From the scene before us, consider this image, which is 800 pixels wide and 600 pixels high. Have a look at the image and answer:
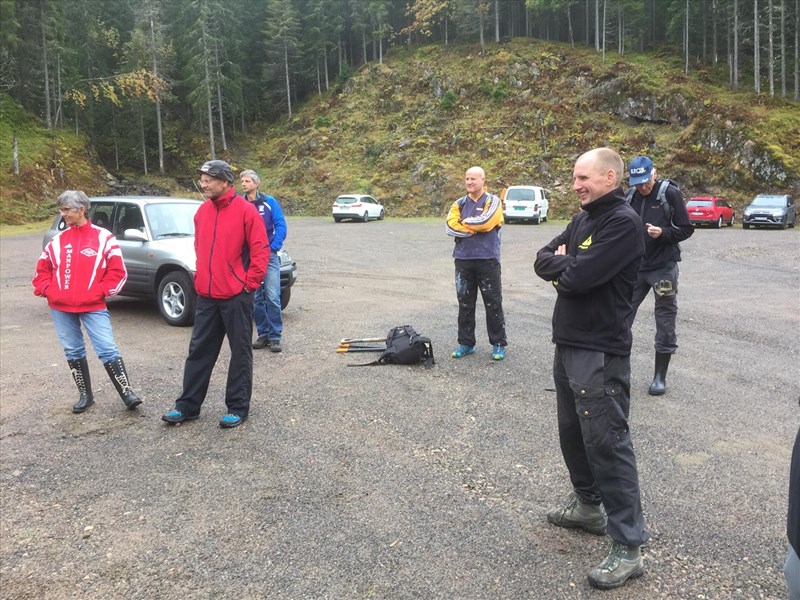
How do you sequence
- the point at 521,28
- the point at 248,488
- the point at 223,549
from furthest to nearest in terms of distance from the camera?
the point at 521,28 → the point at 248,488 → the point at 223,549

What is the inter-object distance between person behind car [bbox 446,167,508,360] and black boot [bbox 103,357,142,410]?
3285mm

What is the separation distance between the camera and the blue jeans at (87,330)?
16.3 feet

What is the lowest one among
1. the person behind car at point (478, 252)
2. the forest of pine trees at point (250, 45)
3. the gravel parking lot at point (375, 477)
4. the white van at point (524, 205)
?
the gravel parking lot at point (375, 477)

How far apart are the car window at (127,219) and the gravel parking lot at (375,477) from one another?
85.9 inches

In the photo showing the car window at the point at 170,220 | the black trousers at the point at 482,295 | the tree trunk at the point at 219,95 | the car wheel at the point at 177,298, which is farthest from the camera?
the tree trunk at the point at 219,95

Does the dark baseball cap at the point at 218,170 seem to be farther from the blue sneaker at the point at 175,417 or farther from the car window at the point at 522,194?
the car window at the point at 522,194

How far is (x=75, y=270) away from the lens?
488cm

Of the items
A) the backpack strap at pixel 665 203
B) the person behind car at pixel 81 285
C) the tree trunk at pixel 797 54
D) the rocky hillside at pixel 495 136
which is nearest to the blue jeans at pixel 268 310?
the person behind car at pixel 81 285

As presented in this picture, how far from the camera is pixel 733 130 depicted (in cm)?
3086

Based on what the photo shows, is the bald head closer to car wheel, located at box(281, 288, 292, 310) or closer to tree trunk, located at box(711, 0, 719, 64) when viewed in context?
car wheel, located at box(281, 288, 292, 310)

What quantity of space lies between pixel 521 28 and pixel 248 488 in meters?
68.5

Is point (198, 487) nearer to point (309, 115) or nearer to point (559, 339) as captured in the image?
point (559, 339)

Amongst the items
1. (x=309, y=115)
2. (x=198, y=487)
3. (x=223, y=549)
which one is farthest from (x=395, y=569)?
(x=309, y=115)

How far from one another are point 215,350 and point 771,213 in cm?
2508
